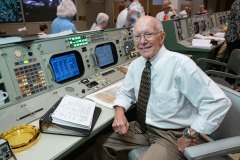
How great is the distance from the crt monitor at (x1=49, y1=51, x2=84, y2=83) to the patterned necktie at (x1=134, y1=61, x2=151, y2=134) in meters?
0.54

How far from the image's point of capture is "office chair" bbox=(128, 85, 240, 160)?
910 millimetres

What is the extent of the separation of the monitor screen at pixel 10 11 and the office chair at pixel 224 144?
4.63m

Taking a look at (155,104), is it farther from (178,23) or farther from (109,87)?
(178,23)

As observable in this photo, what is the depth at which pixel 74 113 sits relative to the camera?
1.13 metres

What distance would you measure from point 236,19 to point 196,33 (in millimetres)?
1033

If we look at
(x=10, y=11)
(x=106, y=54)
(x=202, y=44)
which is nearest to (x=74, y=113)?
(x=106, y=54)

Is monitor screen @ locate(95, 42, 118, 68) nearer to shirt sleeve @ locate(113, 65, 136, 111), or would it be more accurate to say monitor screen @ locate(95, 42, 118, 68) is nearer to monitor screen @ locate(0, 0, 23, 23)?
shirt sleeve @ locate(113, 65, 136, 111)

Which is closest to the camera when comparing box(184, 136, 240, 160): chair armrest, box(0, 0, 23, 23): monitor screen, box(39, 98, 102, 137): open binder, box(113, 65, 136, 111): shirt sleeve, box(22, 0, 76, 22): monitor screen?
box(184, 136, 240, 160): chair armrest

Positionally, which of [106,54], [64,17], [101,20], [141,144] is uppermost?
[64,17]

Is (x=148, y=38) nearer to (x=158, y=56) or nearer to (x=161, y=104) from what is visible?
(x=158, y=56)

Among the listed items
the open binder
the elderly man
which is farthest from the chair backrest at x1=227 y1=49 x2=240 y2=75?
the open binder

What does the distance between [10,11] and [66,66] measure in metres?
4.01

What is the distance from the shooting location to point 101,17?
3.68 meters

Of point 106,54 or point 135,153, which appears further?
point 106,54
